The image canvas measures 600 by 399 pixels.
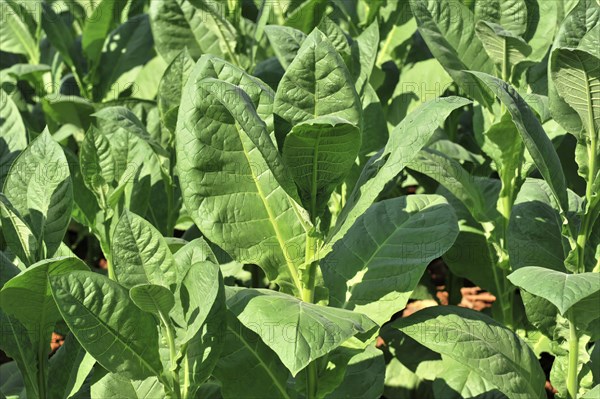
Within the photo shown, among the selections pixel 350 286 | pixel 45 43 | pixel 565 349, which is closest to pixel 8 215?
pixel 350 286

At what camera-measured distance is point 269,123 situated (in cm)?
205

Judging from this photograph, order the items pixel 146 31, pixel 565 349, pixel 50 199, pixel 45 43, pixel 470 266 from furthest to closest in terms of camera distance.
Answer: pixel 45 43 → pixel 146 31 → pixel 470 266 → pixel 565 349 → pixel 50 199

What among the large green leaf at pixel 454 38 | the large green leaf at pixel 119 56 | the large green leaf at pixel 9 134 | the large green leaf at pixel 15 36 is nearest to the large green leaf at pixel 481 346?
the large green leaf at pixel 454 38

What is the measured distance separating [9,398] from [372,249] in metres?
1.00

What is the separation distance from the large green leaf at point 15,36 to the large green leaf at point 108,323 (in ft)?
5.87

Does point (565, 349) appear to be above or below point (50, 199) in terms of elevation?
below

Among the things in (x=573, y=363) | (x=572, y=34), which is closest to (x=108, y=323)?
(x=573, y=363)

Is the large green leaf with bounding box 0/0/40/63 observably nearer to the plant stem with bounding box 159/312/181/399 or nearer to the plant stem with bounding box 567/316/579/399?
the plant stem with bounding box 159/312/181/399

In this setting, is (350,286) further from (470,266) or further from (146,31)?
(146,31)

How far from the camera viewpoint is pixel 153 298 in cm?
185

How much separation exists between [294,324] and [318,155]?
0.37 m

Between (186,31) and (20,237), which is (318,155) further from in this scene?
(186,31)

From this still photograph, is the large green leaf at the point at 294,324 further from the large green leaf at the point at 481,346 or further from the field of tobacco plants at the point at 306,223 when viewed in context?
the large green leaf at the point at 481,346

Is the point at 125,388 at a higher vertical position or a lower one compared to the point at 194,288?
lower
